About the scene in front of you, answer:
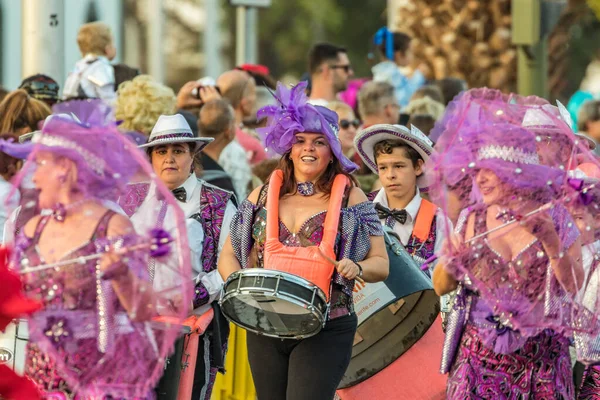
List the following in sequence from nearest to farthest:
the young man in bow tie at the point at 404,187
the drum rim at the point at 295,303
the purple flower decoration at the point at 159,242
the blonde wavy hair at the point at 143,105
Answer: the purple flower decoration at the point at 159,242
the drum rim at the point at 295,303
the young man in bow tie at the point at 404,187
the blonde wavy hair at the point at 143,105

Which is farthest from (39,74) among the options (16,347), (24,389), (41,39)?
(24,389)

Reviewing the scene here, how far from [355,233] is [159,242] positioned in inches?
66.3

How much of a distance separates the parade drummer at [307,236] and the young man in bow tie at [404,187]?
0.94 m

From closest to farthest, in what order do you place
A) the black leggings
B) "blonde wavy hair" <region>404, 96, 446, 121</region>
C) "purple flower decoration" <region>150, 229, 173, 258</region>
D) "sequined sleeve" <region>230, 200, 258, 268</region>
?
"purple flower decoration" <region>150, 229, 173, 258</region> → the black leggings → "sequined sleeve" <region>230, 200, 258, 268</region> → "blonde wavy hair" <region>404, 96, 446, 121</region>

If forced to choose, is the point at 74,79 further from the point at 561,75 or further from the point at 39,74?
the point at 561,75

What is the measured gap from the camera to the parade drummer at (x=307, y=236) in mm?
6887

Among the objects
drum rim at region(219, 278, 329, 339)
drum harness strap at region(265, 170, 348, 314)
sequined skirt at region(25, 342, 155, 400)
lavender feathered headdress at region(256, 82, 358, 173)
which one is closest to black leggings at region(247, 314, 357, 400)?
drum rim at region(219, 278, 329, 339)

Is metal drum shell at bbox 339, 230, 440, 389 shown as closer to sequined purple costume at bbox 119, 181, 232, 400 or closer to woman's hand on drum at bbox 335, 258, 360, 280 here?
sequined purple costume at bbox 119, 181, 232, 400

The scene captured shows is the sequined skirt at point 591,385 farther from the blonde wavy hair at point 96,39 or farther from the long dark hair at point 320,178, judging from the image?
the blonde wavy hair at point 96,39

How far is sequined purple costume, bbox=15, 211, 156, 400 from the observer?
550 centimetres

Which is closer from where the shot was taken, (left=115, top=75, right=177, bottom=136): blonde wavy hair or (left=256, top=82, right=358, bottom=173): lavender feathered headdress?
(left=256, top=82, right=358, bottom=173): lavender feathered headdress

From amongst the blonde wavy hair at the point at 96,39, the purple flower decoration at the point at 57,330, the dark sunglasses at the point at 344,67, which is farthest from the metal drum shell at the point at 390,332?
the dark sunglasses at the point at 344,67

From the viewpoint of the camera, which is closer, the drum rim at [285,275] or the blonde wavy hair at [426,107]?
the drum rim at [285,275]

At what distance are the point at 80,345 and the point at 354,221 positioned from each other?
1.88 m
